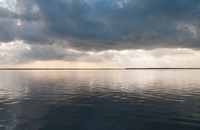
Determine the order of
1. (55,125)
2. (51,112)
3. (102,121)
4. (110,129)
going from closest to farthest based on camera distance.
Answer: (110,129), (55,125), (102,121), (51,112)

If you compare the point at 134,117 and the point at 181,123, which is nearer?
the point at 181,123

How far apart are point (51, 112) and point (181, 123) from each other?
64.5 feet

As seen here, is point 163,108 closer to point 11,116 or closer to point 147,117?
point 147,117

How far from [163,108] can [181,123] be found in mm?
7648

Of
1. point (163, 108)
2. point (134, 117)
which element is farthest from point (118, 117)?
point (163, 108)

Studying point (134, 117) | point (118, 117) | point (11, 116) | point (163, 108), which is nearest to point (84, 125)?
point (118, 117)

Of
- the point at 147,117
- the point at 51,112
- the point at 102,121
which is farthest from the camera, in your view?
the point at 51,112

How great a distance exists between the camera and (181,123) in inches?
806

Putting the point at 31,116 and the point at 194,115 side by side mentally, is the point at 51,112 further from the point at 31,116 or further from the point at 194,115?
the point at 194,115

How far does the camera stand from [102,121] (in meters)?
21.2

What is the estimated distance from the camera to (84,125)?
65.2ft

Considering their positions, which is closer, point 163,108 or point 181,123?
point 181,123

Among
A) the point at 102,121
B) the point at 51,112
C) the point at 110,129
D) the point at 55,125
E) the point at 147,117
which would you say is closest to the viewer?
the point at 110,129

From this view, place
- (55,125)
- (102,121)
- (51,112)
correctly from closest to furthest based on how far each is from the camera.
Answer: (55,125) < (102,121) < (51,112)
